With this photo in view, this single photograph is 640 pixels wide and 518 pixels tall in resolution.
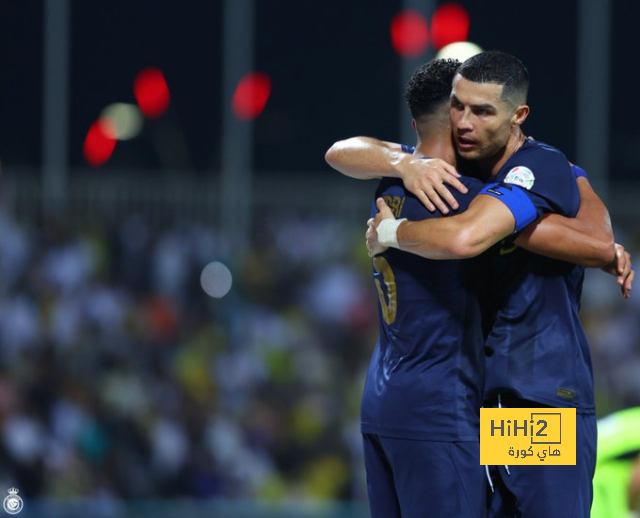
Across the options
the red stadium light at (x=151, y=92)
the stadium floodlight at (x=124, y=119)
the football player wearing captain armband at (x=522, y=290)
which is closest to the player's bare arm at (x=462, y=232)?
the football player wearing captain armband at (x=522, y=290)

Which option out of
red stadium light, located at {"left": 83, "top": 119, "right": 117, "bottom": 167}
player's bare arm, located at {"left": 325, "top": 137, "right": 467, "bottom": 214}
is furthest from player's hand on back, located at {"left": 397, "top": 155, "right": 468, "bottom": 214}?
red stadium light, located at {"left": 83, "top": 119, "right": 117, "bottom": 167}

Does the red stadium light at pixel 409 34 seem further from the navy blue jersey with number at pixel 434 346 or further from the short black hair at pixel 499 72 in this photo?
the navy blue jersey with number at pixel 434 346

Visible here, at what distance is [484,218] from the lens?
3.58 meters

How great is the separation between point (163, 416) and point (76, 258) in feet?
5.96

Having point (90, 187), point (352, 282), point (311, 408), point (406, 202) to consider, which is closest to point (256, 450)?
point (311, 408)

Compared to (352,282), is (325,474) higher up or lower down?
lower down

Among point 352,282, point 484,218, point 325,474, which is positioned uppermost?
point 484,218

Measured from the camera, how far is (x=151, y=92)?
15281 mm

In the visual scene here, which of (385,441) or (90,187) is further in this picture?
(90,187)

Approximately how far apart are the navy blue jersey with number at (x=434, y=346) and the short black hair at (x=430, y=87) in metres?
0.29

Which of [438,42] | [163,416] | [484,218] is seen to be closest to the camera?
[484,218]

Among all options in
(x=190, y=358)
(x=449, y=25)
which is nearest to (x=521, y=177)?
(x=190, y=358)

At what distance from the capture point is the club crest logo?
31.3ft

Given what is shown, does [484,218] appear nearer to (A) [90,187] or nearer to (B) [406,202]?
(B) [406,202]
